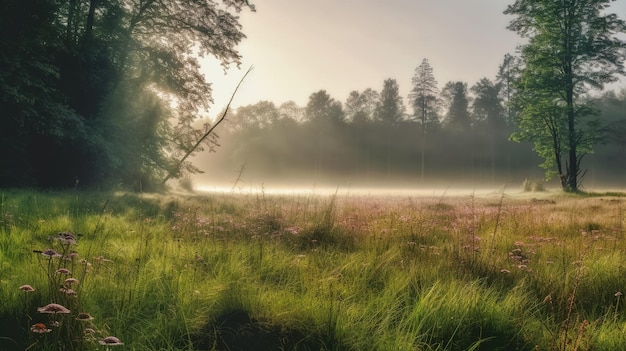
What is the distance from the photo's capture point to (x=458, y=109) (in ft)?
290

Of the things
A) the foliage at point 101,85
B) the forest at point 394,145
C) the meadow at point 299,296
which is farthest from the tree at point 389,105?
the meadow at point 299,296

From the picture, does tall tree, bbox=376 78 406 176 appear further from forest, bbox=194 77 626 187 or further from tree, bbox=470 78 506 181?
tree, bbox=470 78 506 181

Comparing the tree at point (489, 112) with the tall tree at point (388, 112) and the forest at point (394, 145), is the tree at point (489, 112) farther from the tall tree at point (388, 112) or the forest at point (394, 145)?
the tall tree at point (388, 112)

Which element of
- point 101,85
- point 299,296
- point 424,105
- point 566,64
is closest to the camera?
point 299,296

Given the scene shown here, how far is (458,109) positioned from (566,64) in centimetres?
6377

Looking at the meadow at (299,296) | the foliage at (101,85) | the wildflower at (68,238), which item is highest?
the foliage at (101,85)

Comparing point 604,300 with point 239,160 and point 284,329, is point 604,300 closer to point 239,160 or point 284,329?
point 284,329

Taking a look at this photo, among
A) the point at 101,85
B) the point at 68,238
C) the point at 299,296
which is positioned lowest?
the point at 299,296

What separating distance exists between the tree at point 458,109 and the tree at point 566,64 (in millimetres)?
60311

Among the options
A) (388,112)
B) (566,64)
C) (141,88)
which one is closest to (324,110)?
(388,112)

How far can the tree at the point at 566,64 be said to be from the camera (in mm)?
25984

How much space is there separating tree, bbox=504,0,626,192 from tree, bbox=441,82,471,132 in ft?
198

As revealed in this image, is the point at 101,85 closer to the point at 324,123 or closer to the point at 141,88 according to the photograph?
the point at 141,88

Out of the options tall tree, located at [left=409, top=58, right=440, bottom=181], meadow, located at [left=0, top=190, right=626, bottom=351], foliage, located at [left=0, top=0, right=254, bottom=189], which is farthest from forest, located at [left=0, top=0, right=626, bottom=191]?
tall tree, located at [left=409, top=58, right=440, bottom=181]
